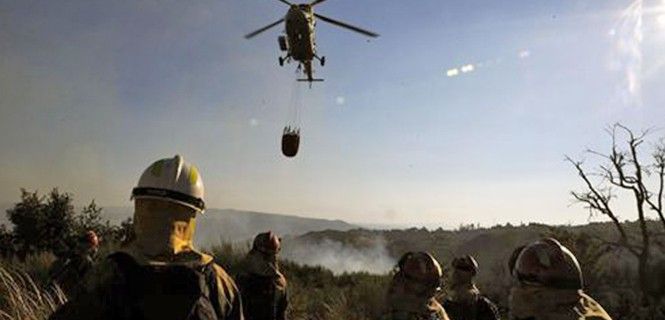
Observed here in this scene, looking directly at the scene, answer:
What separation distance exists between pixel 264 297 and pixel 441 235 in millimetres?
60293

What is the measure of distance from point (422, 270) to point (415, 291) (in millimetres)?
164

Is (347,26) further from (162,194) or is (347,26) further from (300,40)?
(162,194)

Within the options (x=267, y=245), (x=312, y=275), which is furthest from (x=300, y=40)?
(x=267, y=245)

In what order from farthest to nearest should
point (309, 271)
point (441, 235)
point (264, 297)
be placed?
point (441, 235) → point (309, 271) → point (264, 297)

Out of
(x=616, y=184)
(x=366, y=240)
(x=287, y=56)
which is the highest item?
(x=287, y=56)

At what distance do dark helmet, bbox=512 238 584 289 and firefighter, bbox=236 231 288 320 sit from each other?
4.66m

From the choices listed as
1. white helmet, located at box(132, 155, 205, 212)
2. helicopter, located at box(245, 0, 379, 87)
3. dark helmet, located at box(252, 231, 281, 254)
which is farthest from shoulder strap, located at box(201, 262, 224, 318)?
helicopter, located at box(245, 0, 379, 87)

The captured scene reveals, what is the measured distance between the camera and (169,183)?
2.81m

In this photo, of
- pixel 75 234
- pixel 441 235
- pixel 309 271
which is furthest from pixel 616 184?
pixel 441 235

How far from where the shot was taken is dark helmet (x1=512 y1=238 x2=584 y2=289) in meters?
3.03

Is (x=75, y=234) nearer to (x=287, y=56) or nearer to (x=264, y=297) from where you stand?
(x=287, y=56)

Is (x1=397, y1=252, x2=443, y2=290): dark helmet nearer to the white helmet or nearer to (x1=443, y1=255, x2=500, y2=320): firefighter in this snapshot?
the white helmet

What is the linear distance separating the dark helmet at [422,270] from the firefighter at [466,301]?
2.23m

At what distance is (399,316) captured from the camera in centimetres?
430
